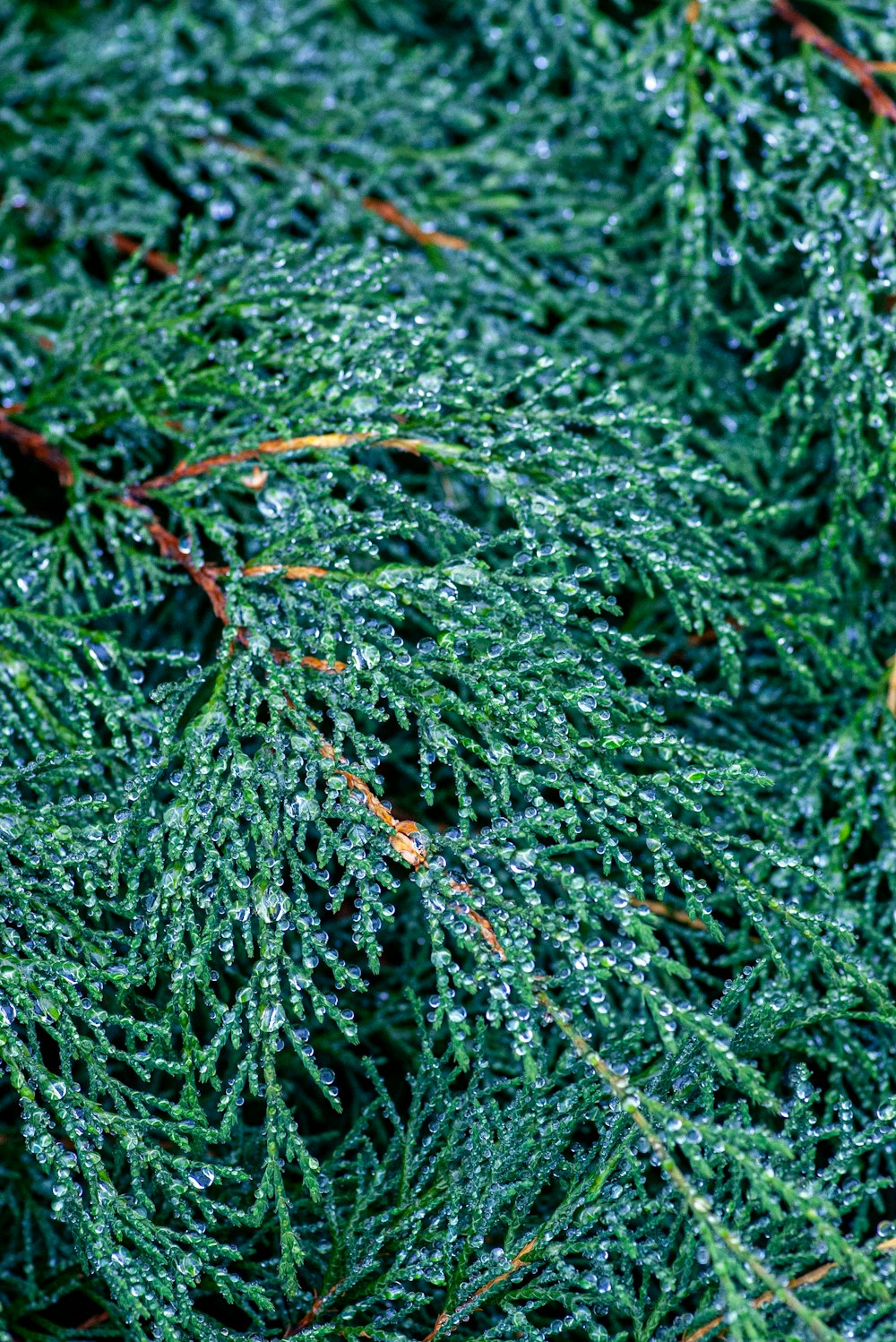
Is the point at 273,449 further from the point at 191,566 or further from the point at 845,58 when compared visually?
the point at 845,58

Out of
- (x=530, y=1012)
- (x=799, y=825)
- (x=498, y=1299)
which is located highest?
(x=799, y=825)

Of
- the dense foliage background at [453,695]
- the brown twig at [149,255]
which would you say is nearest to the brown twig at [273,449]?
the dense foliage background at [453,695]

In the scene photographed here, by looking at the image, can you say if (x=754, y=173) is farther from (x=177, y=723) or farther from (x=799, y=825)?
(x=177, y=723)

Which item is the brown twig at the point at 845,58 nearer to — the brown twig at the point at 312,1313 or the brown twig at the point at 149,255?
the brown twig at the point at 149,255

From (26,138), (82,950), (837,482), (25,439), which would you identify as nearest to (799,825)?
(837,482)

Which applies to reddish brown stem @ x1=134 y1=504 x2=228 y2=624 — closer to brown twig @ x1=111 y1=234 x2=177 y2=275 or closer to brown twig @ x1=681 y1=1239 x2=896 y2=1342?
brown twig @ x1=111 y1=234 x2=177 y2=275

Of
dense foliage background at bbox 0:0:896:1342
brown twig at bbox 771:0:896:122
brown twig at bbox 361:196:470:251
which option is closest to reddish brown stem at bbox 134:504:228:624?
dense foliage background at bbox 0:0:896:1342
